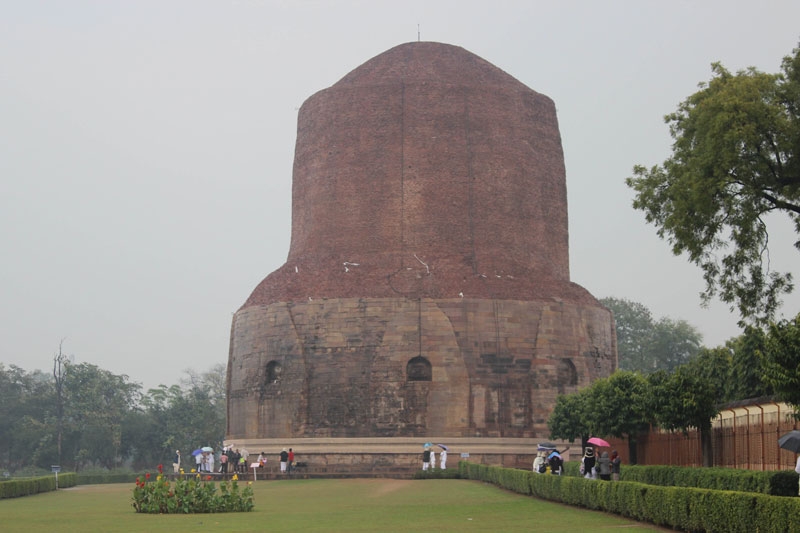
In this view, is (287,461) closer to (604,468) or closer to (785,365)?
(604,468)

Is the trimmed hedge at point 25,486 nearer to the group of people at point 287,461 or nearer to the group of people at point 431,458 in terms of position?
the group of people at point 287,461

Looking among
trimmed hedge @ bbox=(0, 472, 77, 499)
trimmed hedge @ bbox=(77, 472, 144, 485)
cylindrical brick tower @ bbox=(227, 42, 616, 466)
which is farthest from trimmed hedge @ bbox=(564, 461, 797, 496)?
trimmed hedge @ bbox=(77, 472, 144, 485)

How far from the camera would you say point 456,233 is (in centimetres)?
3684

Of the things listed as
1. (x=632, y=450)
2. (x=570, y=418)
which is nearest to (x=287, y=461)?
(x=570, y=418)

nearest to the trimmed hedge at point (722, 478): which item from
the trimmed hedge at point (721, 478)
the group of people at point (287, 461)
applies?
the trimmed hedge at point (721, 478)

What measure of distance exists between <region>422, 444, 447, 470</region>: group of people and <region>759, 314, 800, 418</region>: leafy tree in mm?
17166

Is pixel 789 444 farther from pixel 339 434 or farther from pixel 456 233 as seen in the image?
pixel 456 233

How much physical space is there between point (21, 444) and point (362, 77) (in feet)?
83.5

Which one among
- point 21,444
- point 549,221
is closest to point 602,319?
point 549,221

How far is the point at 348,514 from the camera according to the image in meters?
16.6

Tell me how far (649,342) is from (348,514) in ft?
138

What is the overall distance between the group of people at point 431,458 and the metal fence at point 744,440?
751 cm

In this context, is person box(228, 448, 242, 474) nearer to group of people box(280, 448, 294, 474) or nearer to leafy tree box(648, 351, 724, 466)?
group of people box(280, 448, 294, 474)

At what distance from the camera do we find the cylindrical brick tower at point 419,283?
3334 centimetres
